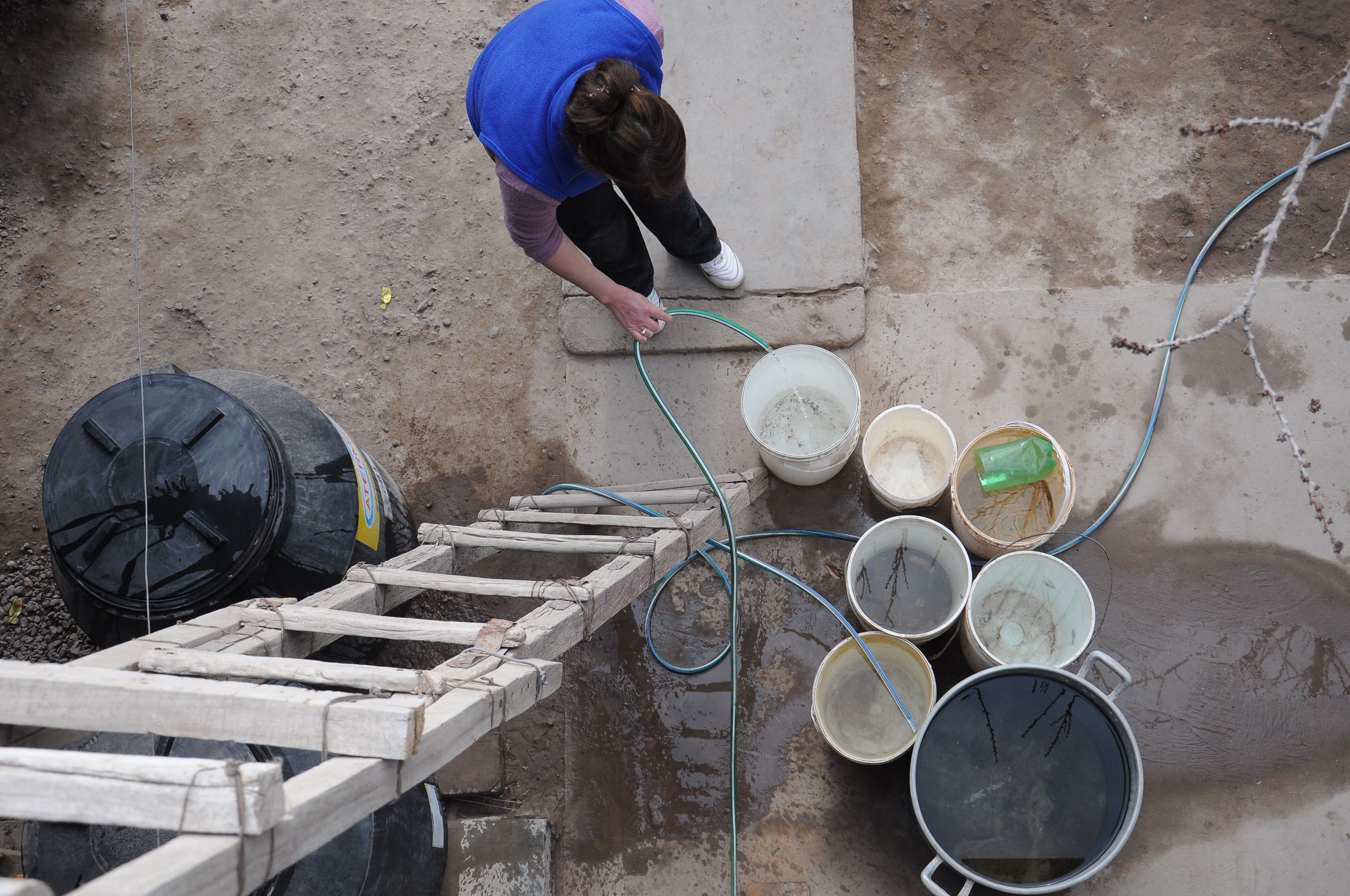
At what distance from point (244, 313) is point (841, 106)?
252 cm

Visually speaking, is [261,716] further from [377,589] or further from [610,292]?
[610,292]

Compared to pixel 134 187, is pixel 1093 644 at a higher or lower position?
lower

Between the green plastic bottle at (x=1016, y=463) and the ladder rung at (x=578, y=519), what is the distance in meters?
0.98

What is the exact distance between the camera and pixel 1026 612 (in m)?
2.26

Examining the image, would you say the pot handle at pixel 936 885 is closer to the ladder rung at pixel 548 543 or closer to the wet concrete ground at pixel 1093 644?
the wet concrete ground at pixel 1093 644

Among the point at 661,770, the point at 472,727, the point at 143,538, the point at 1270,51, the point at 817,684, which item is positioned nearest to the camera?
the point at 472,727

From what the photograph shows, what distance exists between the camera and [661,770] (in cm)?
243

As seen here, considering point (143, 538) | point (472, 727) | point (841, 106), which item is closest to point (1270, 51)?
point (841, 106)

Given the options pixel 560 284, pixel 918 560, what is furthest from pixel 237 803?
pixel 560 284

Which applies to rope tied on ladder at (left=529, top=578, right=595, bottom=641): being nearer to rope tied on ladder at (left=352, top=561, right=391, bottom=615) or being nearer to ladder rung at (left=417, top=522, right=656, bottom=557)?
ladder rung at (left=417, top=522, right=656, bottom=557)

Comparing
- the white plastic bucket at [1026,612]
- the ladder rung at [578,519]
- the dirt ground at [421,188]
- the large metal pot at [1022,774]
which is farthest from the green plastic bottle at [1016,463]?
the ladder rung at [578,519]

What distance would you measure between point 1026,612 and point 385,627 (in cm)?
187

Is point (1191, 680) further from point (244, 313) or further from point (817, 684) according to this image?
point (244, 313)

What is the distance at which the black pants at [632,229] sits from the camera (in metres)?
2.05
